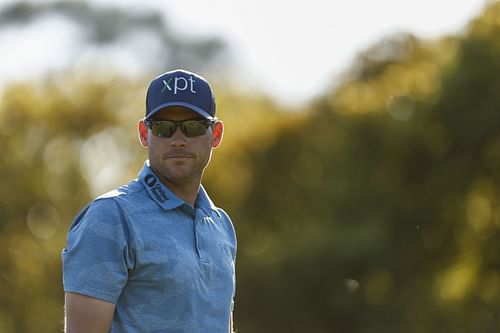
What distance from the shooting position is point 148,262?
237 inches

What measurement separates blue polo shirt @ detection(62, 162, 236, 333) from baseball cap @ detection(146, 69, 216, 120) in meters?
0.30

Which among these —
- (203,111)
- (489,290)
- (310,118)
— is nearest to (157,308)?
(203,111)

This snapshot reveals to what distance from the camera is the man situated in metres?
5.94

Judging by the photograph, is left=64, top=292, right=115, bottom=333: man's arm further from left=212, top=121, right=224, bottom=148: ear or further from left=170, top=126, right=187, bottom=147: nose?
left=212, top=121, right=224, bottom=148: ear

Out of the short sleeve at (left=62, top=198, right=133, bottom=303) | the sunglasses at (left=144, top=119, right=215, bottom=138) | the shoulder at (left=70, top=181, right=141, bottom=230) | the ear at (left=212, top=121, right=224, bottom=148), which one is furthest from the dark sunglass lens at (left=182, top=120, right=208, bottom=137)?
the short sleeve at (left=62, top=198, right=133, bottom=303)

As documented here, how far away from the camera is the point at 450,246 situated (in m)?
31.3

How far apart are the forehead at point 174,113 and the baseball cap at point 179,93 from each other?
0.03 m

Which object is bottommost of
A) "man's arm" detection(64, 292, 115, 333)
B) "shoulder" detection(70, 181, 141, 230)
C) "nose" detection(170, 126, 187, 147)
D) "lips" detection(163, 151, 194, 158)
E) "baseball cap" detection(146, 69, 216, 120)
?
"man's arm" detection(64, 292, 115, 333)

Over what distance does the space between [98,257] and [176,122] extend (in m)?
0.83

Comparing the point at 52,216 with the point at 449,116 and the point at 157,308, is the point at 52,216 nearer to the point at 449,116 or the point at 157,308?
the point at 449,116

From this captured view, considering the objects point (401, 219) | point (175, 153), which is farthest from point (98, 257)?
point (401, 219)

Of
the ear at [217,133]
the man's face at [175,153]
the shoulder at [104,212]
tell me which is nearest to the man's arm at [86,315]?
the shoulder at [104,212]

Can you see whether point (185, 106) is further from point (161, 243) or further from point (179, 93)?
point (161, 243)

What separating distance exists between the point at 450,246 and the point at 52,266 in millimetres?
10491
